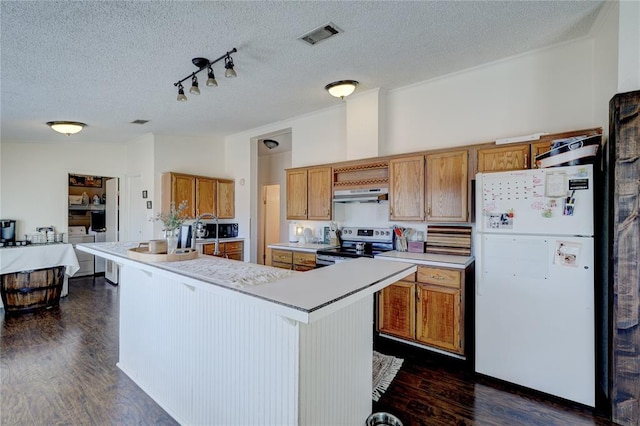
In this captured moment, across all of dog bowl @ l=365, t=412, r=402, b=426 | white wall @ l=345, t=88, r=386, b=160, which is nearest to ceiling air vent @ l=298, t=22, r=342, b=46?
white wall @ l=345, t=88, r=386, b=160

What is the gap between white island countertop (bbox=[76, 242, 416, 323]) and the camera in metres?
1.22

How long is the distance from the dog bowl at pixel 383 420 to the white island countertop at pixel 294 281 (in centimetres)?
90

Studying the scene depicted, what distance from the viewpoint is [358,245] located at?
380cm

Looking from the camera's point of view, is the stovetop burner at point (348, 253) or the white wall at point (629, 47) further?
the stovetop burner at point (348, 253)

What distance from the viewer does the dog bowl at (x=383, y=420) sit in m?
1.89

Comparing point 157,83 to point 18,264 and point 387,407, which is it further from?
point 387,407

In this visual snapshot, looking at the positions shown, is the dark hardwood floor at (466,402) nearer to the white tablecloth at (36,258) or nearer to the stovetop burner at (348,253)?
the stovetop burner at (348,253)

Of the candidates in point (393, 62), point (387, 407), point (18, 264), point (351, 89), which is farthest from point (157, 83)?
point (387, 407)

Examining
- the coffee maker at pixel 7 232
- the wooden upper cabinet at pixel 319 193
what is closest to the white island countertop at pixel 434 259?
the wooden upper cabinet at pixel 319 193

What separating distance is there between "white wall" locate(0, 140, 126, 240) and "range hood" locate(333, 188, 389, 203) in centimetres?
481

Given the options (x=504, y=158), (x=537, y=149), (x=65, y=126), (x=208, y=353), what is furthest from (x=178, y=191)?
(x=537, y=149)

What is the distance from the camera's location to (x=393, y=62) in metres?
3.00

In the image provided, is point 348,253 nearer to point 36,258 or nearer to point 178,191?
point 178,191

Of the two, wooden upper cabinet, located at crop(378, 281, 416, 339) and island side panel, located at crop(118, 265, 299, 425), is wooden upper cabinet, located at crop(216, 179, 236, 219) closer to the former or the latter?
island side panel, located at crop(118, 265, 299, 425)
